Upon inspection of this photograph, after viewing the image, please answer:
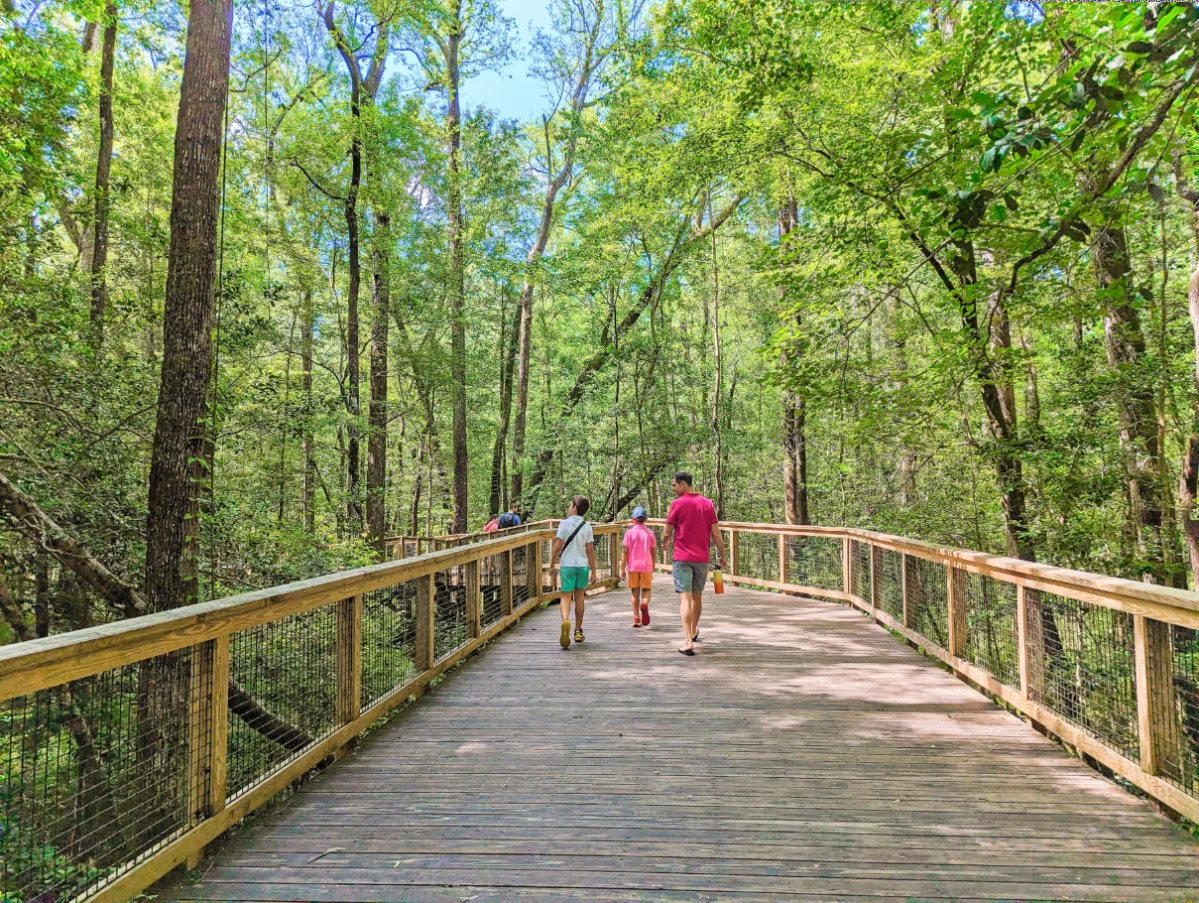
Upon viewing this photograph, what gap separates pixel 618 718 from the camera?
13.7ft

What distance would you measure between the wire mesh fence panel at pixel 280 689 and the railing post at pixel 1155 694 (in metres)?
4.05

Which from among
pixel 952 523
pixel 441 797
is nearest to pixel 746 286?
pixel 952 523

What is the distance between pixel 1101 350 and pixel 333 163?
15.4 meters

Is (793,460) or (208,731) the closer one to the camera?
(208,731)

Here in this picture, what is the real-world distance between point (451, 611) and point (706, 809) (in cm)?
333

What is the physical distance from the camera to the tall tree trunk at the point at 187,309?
5.30 meters

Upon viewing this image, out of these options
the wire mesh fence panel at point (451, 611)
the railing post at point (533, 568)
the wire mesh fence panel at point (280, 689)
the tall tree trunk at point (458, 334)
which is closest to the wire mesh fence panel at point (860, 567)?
the railing post at point (533, 568)

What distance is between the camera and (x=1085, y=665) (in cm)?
385

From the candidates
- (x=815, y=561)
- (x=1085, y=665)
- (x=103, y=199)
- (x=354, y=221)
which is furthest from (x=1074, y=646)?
(x=354, y=221)

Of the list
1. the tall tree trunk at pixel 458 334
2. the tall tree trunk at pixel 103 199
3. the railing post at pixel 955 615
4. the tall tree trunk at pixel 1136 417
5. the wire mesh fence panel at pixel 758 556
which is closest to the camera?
the railing post at pixel 955 615

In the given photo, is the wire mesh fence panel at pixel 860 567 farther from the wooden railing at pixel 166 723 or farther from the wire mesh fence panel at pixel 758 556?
the wooden railing at pixel 166 723

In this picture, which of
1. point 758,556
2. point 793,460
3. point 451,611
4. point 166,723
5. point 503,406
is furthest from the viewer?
point 503,406

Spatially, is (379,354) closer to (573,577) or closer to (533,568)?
(533,568)

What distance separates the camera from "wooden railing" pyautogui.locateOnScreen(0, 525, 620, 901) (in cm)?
206
